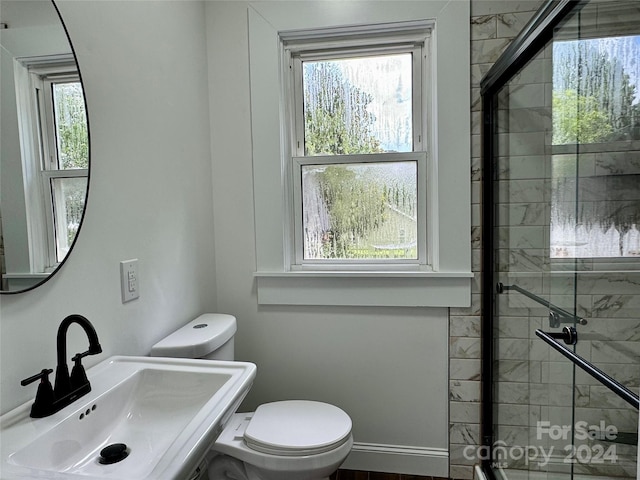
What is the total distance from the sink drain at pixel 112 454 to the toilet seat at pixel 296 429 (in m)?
0.55

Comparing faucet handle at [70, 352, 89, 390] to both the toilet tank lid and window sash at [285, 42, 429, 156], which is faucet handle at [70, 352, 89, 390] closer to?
the toilet tank lid

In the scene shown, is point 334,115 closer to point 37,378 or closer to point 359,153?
point 359,153

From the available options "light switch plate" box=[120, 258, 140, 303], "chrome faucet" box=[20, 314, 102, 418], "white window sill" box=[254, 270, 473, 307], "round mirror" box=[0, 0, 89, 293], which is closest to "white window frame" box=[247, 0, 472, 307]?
"white window sill" box=[254, 270, 473, 307]

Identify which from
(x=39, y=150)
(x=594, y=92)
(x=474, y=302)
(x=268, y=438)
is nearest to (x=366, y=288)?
(x=474, y=302)

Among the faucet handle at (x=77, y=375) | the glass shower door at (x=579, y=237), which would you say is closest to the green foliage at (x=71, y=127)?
the faucet handle at (x=77, y=375)

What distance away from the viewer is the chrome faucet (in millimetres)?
813

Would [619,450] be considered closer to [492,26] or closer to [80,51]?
[492,26]

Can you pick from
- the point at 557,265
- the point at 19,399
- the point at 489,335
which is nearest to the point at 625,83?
the point at 557,265

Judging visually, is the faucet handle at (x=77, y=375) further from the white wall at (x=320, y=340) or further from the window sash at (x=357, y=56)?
the window sash at (x=357, y=56)

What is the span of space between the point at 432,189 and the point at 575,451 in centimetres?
112

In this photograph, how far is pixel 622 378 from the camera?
3.45 ft

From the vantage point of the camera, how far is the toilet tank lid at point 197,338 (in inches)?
51.1

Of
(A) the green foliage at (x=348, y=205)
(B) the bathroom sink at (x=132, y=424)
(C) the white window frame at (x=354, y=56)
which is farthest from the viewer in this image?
(A) the green foliage at (x=348, y=205)

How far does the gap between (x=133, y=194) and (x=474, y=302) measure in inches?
58.2
